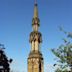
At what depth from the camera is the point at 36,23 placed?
56469mm

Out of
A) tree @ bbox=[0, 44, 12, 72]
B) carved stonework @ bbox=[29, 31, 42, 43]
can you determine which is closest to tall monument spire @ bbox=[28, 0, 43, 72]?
carved stonework @ bbox=[29, 31, 42, 43]

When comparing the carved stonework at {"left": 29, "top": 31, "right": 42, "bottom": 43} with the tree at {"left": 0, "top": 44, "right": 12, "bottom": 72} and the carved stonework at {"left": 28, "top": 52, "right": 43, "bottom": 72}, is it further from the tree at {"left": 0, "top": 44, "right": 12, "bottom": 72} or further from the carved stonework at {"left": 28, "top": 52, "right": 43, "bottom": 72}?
the tree at {"left": 0, "top": 44, "right": 12, "bottom": 72}

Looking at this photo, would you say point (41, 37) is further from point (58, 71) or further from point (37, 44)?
point (58, 71)

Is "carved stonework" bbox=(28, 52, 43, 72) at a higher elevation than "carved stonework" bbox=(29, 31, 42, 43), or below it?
below

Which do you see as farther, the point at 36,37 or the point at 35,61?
the point at 36,37

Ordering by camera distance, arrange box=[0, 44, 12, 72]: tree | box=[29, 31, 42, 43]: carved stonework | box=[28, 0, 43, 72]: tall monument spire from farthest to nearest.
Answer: box=[29, 31, 42, 43]: carved stonework < box=[28, 0, 43, 72]: tall monument spire < box=[0, 44, 12, 72]: tree

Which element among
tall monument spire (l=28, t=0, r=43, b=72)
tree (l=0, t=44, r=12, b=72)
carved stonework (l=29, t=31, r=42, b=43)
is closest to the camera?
tree (l=0, t=44, r=12, b=72)

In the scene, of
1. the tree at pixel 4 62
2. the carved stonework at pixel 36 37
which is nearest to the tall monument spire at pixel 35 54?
the carved stonework at pixel 36 37

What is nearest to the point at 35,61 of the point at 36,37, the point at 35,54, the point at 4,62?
the point at 35,54

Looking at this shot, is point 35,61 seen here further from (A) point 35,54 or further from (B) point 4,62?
(B) point 4,62

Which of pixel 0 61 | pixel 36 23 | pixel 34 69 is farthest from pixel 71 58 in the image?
pixel 36 23

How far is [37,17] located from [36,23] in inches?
56.9

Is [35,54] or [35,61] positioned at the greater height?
[35,54]

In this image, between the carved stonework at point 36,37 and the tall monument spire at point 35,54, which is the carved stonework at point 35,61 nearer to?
the tall monument spire at point 35,54
